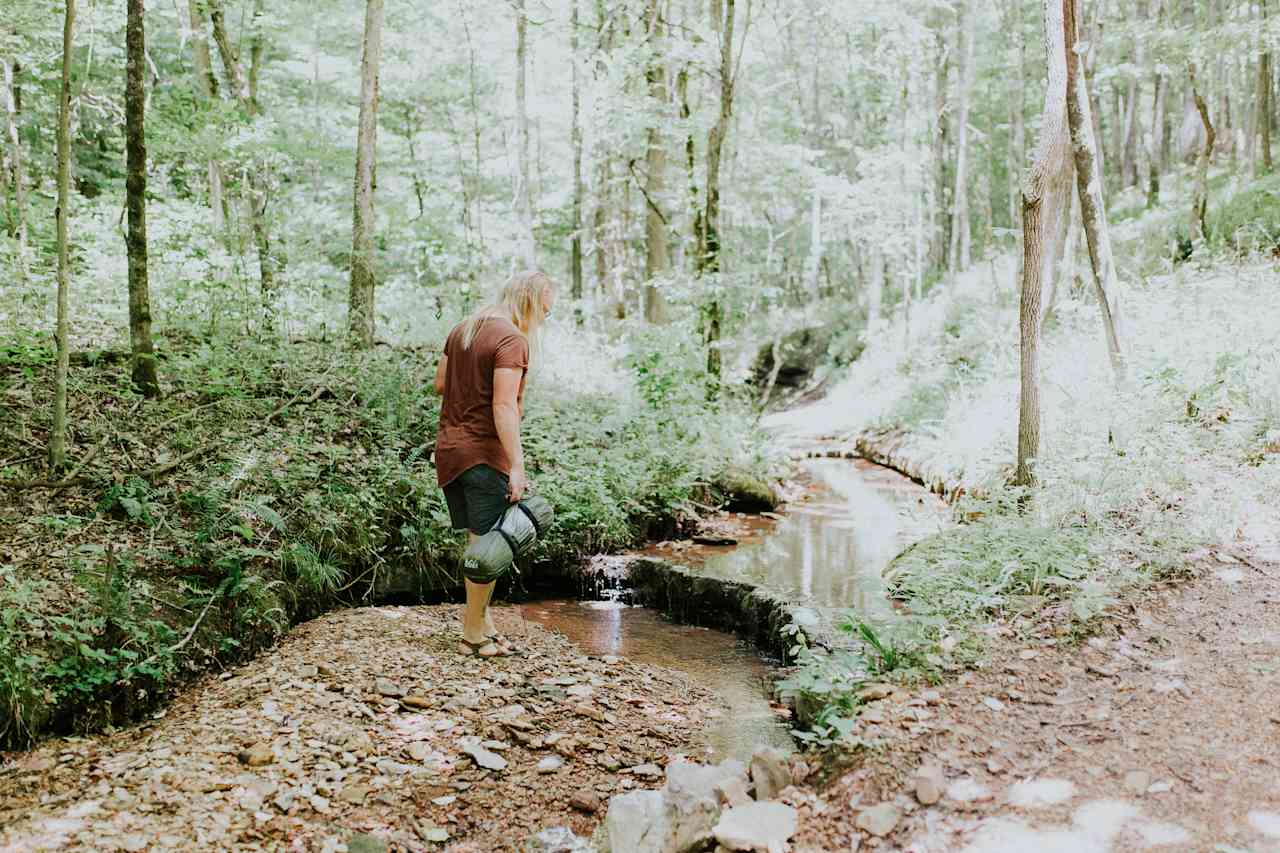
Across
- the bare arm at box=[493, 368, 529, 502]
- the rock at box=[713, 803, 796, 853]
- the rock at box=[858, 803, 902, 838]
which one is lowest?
the rock at box=[713, 803, 796, 853]

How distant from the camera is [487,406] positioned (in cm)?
492

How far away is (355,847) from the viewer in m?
3.24

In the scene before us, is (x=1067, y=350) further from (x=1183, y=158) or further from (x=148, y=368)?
(x=1183, y=158)

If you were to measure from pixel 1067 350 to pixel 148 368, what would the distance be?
34.9 ft

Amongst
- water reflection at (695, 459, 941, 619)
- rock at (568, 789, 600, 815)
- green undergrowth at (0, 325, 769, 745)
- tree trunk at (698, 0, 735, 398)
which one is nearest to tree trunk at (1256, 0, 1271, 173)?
tree trunk at (698, 0, 735, 398)

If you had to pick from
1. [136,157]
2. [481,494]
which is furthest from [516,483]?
[136,157]

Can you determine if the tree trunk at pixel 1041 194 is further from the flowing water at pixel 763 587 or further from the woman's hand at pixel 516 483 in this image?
the woman's hand at pixel 516 483

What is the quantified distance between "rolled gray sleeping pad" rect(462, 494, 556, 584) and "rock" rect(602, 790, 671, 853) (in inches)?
73.8

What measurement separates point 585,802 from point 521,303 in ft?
9.29

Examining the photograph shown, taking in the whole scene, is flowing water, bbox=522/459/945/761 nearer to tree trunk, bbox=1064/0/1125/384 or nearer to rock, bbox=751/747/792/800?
rock, bbox=751/747/792/800

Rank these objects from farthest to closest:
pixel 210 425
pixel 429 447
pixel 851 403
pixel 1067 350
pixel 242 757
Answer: pixel 851 403, pixel 1067 350, pixel 429 447, pixel 210 425, pixel 242 757

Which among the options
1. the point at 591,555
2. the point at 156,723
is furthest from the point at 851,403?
the point at 156,723

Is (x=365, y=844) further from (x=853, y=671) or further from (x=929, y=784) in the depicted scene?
(x=853, y=671)

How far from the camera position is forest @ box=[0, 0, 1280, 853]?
3.38 m
